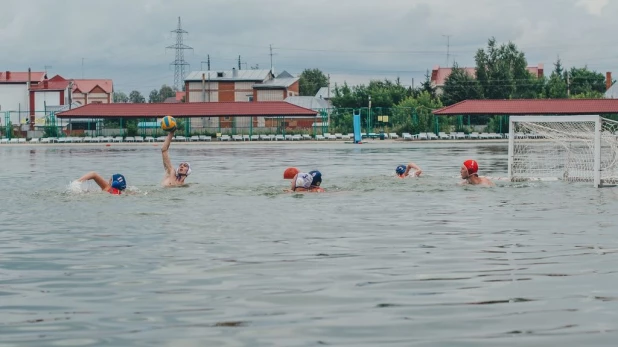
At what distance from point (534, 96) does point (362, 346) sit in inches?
3989

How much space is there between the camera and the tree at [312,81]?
168m

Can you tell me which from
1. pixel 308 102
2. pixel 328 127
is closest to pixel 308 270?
pixel 328 127

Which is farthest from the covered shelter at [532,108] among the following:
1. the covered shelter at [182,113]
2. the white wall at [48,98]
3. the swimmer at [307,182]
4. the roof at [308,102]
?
the white wall at [48,98]

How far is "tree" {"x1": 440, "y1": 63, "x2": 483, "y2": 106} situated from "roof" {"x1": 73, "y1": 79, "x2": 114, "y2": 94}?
6192cm

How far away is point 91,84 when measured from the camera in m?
152

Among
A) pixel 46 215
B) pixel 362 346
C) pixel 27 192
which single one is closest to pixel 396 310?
pixel 362 346

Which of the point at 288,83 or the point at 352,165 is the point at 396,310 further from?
the point at 288,83

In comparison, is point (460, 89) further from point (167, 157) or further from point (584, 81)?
point (167, 157)

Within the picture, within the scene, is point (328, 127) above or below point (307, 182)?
above

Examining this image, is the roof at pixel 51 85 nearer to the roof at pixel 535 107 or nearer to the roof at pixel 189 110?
the roof at pixel 189 110

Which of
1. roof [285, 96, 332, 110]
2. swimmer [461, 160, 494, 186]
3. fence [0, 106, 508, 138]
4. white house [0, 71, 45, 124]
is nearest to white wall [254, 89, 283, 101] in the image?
roof [285, 96, 332, 110]

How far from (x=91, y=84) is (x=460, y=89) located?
72.9 metres

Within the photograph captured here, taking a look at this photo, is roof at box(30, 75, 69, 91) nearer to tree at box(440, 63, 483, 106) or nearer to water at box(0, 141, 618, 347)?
tree at box(440, 63, 483, 106)

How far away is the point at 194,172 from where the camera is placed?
29.7 metres
